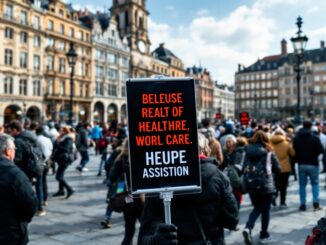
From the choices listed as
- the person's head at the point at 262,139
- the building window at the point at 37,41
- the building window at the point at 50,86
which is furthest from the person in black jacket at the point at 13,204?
the building window at the point at 50,86

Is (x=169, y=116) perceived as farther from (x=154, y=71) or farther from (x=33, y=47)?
(x=154, y=71)

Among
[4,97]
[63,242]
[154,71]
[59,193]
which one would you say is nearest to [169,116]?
[63,242]

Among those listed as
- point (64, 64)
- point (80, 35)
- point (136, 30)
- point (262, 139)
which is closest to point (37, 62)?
point (64, 64)

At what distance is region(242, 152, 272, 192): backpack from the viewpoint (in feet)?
18.3

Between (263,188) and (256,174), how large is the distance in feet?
0.87

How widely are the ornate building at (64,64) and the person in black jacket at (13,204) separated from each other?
42.5 metres

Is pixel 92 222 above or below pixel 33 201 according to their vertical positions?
below

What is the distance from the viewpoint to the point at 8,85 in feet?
131

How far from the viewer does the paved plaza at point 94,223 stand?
563cm

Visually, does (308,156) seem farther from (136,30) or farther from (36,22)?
(136,30)

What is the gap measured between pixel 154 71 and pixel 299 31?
187 ft

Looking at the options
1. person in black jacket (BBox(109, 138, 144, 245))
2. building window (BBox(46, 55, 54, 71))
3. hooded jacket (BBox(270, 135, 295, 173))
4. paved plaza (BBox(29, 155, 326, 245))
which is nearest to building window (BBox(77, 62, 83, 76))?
building window (BBox(46, 55, 54, 71))

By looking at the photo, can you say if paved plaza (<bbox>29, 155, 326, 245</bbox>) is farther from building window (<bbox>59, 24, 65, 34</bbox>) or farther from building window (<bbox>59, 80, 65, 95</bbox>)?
building window (<bbox>59, 24, 65, 34</bbox>)

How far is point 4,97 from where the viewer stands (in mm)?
39188
